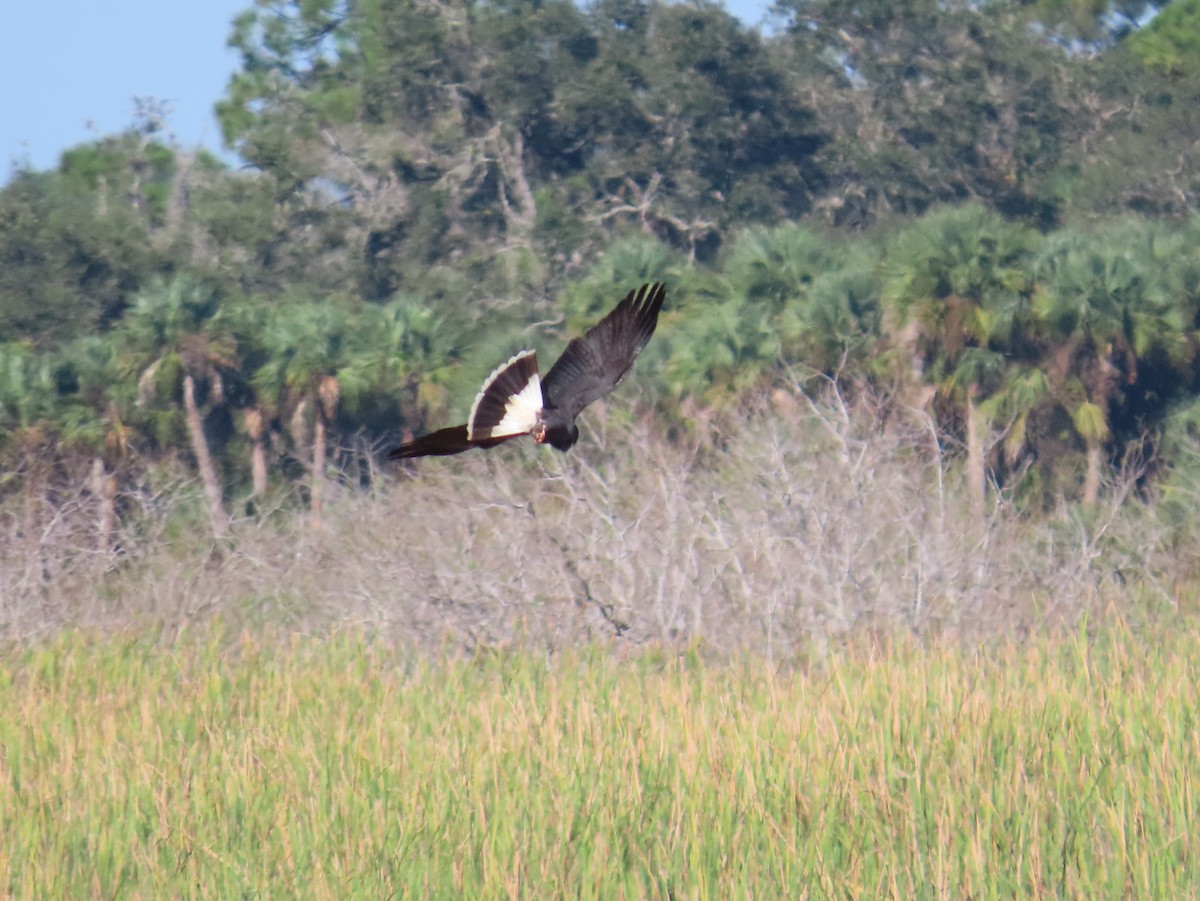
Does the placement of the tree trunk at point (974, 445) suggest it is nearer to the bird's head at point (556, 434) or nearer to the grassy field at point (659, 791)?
the grassy field at point (659, 791)

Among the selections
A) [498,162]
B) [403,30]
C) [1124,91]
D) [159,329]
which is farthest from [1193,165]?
[159,329]

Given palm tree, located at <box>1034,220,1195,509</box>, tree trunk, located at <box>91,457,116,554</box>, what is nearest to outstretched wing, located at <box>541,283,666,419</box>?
tree trunk, located at <box>91,457,116,554</box>

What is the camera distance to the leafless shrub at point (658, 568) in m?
13.4

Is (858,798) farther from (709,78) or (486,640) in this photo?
(709,78)

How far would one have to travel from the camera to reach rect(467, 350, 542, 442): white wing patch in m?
5.21

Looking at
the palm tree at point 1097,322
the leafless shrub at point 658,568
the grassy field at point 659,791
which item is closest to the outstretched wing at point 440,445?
the grassy field at point 659,791

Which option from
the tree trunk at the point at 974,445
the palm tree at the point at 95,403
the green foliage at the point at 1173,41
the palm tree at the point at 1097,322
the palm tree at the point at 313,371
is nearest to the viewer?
the tree trunk at the point at 974,445

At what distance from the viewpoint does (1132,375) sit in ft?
78.4

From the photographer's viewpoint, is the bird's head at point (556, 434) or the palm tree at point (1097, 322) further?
the palm tree at point (1097, 322)

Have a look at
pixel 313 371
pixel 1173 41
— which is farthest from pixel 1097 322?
pixel 1173 41

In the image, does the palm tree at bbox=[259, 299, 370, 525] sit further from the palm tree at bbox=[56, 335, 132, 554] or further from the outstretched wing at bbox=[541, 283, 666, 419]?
the outstretched wing at bbox=[541, 283, 666, 419]

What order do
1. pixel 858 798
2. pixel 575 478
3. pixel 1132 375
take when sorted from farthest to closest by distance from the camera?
pixel 1132 375, pixel 575 478, pixel 858 798

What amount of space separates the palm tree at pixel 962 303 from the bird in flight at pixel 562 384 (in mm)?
17839

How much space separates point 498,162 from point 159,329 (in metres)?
13.4
